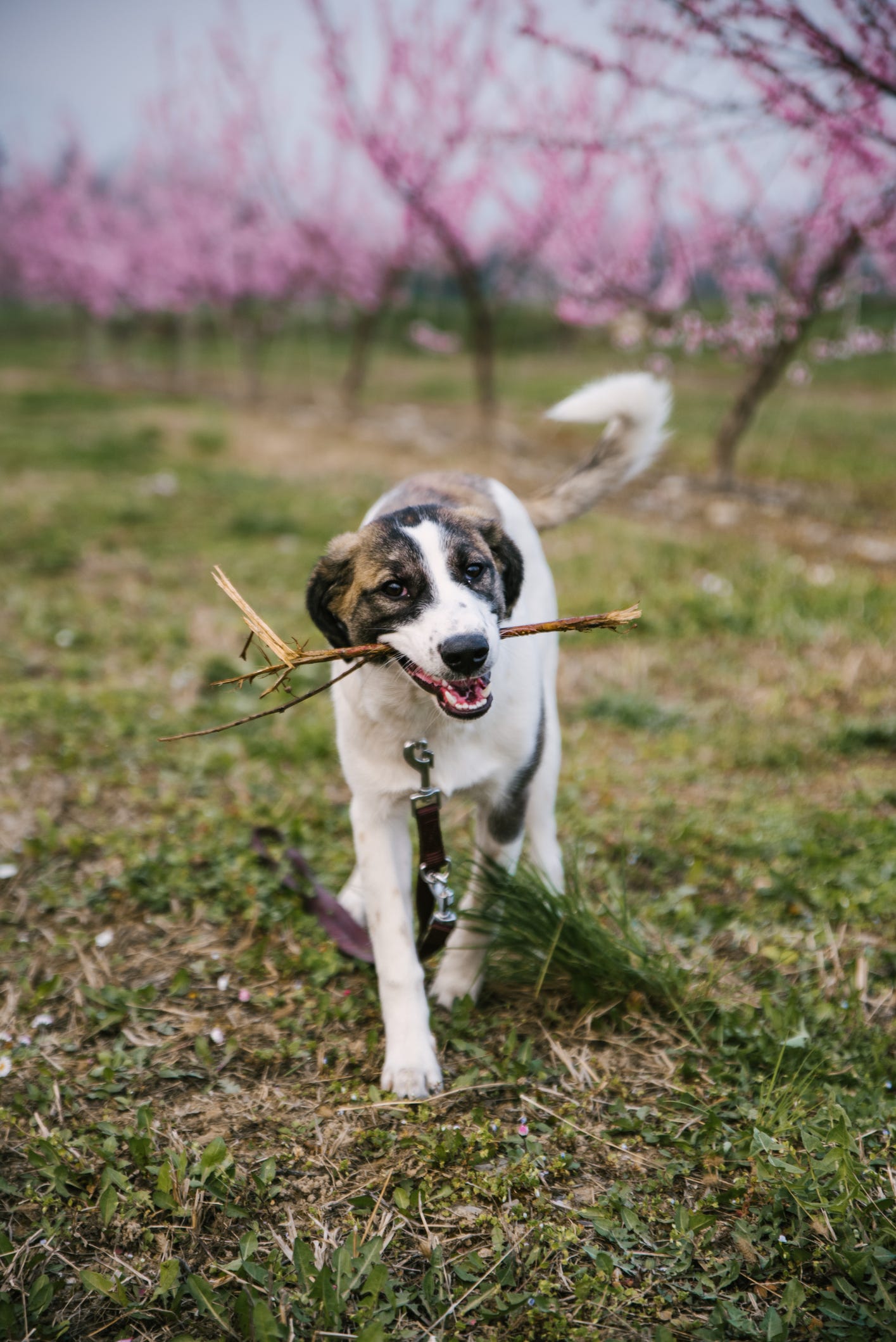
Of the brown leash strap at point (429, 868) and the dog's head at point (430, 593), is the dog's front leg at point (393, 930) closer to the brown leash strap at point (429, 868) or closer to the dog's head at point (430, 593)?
the brown leash strap at point (429, 868)

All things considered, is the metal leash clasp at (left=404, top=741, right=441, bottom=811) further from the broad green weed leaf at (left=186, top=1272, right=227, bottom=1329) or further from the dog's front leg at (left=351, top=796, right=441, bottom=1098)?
the broad green weed leaf at (left=186, top=1272, right=227, bottom=1329)

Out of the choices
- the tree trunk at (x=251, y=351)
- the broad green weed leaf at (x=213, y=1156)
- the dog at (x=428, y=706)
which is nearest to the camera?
the broad green weed leaf at (x=213, y=1156)

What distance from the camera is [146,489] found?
9.95m

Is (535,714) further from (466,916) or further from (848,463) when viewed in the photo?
(848,463)

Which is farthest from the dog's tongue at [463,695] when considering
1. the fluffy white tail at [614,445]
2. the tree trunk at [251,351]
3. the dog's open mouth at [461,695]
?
the tree trunk at [251,351]

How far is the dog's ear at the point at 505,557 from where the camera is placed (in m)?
2.64

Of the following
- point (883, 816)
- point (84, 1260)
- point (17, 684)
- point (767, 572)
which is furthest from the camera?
point (767, 572)

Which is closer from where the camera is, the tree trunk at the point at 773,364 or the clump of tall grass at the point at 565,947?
the clump of tall grass at the point at 565,947

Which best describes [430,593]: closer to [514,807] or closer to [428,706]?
[428,706]

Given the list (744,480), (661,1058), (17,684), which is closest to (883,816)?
(661,1058)

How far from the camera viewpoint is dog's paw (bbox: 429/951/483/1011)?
2801 millimetres

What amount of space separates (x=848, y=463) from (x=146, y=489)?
868 cm

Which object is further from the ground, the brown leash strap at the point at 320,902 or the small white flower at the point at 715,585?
the brown leash strap at the point at 320,902

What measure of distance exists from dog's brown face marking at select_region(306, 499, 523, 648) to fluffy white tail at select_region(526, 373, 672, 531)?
0.88 meters
